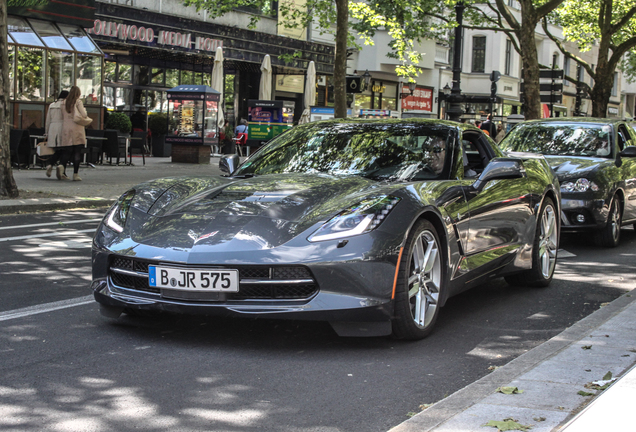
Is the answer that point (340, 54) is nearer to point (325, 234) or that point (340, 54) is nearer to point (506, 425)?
point (325, 234)

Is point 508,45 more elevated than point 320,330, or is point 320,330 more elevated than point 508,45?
point 508,45

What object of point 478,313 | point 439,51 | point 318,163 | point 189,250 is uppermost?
point 439,51

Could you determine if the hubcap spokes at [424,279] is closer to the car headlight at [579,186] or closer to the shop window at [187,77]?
the car headlight at [579,186]

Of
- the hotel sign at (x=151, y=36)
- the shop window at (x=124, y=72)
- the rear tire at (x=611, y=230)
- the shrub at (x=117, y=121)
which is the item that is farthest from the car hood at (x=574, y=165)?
the shop window at (x=124, y=72)

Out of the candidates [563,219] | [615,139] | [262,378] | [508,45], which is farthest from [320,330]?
[508,45]

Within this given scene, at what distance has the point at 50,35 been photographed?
71.4 feet

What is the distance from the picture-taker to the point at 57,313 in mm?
5512

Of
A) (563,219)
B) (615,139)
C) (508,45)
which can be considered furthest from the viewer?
(508,45)

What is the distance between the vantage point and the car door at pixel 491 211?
5785 millimetres

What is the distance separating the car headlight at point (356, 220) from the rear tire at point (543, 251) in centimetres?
255

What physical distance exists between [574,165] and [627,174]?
1061 mm

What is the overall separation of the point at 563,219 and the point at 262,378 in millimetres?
6644

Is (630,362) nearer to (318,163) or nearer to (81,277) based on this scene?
(318,163)

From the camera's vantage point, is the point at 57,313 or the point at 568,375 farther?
the point at 57,313
